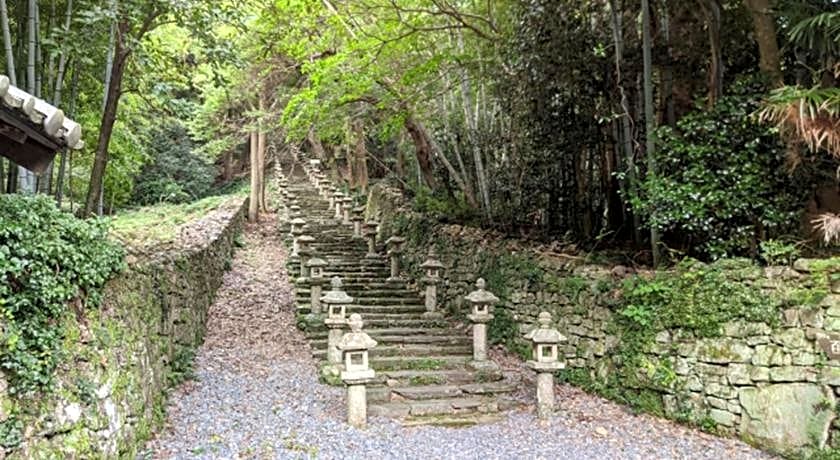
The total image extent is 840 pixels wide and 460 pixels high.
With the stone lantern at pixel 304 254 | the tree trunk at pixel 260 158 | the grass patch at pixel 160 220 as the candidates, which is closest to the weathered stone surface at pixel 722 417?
the stone lantern at pixel 304 254

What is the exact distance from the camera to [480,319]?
701 centimetres

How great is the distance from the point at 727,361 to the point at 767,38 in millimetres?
2988

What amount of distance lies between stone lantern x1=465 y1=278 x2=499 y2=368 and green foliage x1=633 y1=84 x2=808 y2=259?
227 centimetres

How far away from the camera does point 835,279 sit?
180 inches

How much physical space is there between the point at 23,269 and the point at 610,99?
5952 millimetres

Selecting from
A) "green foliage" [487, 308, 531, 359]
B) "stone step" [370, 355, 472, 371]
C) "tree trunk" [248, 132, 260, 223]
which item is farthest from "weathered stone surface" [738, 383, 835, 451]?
"tree trunk" [248, 132, 260, 223]

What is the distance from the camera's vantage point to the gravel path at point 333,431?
4797 millimetres

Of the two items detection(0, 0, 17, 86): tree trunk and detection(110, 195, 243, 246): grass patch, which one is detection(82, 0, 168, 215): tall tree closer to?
detection(0, 0, 17, 86): tree trunk

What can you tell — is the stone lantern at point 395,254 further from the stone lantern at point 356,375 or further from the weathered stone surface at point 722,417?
the weathered stone surface at point 722,417

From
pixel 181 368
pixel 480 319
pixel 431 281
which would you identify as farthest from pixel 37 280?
pixel 431 281

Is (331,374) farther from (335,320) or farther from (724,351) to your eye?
(724,351)

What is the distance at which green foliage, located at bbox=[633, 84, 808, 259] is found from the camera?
5.13 metres

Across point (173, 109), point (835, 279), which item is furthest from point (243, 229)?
point (835, 279)

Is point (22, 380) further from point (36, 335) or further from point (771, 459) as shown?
point (771, 459)
